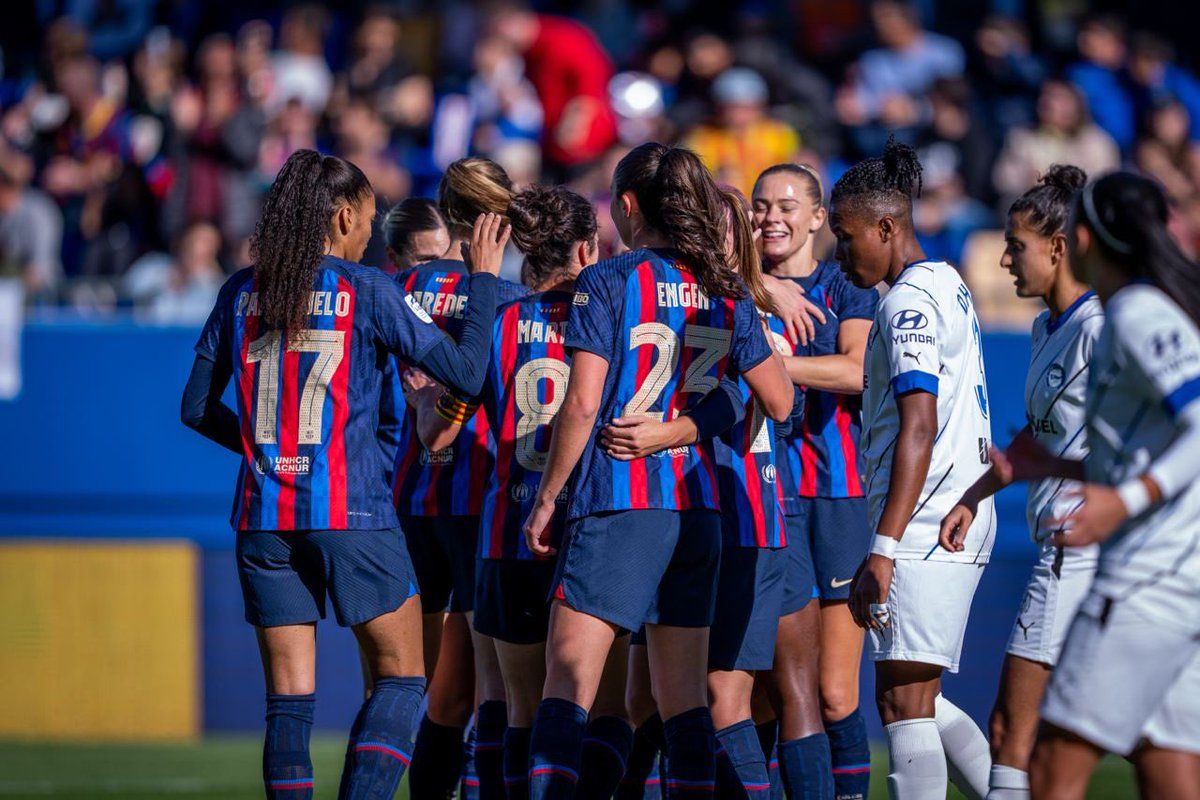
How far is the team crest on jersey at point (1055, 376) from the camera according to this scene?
511 cm

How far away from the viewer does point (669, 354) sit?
507 centimetres

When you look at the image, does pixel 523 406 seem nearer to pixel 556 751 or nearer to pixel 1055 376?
pixel 556 751

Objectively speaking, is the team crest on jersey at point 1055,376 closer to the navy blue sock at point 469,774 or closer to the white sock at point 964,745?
the white sock at point 964,745

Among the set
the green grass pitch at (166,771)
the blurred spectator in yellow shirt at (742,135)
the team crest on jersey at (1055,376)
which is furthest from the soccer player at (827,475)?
the blurred spectator in yellow shirt at (742,135)

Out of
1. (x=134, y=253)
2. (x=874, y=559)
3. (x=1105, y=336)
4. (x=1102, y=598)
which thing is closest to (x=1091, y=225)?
(x=1105, y=336)

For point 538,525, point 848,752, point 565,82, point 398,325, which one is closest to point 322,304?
point 398,325

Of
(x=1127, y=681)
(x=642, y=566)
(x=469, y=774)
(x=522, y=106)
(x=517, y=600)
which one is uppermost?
(x=522, y=106)

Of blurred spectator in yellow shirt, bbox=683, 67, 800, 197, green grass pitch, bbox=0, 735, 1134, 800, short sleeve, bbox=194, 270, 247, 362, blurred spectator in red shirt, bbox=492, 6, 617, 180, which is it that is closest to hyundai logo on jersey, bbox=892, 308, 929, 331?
short sleeve, bbox=194, 270, 247, 362

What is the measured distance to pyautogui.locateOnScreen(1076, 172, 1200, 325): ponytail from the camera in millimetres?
4008

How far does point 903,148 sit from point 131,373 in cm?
660

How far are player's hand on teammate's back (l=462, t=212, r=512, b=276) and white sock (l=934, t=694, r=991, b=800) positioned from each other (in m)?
2.08

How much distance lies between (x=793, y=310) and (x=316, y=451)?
191 centimetres

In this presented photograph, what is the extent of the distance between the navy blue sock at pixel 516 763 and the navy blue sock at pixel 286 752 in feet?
2.20

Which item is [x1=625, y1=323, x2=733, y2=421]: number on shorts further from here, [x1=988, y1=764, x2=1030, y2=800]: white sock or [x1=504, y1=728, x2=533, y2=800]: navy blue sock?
[x1=988, y1=764, x2=1030, y2=800]: white sock
